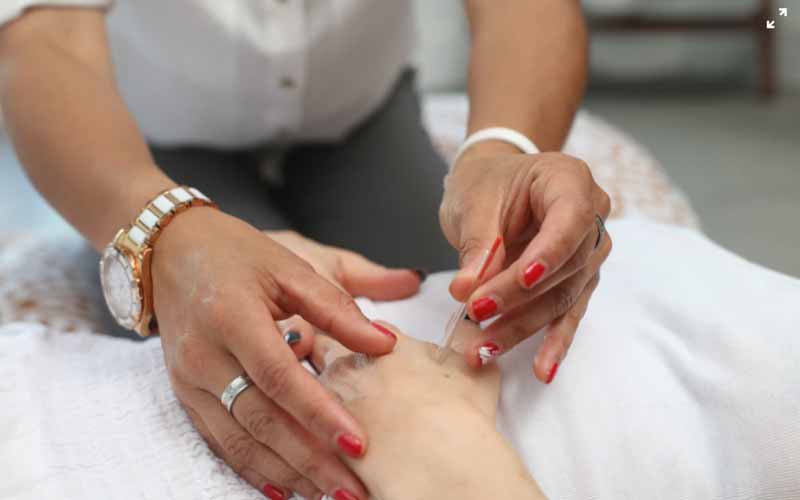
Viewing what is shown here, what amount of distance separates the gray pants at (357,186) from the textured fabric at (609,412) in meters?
0.42

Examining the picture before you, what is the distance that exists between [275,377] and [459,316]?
161 millimetres

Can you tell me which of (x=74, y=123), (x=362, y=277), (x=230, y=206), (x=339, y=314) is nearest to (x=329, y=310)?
(x=339, y=314)

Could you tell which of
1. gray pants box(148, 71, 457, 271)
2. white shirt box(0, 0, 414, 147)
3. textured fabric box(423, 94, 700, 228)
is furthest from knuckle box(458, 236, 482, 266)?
textured fabric box(423, 94, 700, 228)

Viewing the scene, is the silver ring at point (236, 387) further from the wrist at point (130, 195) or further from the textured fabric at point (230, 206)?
the textured fabric at point (230, 206)

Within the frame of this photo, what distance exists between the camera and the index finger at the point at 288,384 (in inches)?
21.0

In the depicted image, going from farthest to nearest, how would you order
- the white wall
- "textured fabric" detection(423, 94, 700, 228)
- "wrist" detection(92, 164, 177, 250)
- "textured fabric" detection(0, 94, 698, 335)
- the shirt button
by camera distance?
the white wall → "textured fabric" detection(423, 94, 700, 228) → the shirt button → "textured fabric" detection(0, 94, 698, 335) → "wrist" detection(92, 164, 177, 250)

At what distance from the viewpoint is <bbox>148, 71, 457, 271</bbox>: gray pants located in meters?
1.09

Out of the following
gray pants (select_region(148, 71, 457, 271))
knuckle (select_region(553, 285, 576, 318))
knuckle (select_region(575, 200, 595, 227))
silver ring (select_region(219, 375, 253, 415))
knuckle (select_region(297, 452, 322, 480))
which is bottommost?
gray pants (select_region(148, 71, 457, 271))

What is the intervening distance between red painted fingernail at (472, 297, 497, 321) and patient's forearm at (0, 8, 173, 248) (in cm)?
31

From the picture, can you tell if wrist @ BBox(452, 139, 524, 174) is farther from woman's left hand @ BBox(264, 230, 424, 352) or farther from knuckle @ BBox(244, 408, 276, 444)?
knuckle @ BBox(244, 408, 276, 444)

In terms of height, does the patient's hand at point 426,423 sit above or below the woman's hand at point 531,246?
below

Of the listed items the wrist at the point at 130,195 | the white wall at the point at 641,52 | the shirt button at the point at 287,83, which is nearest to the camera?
the wrist at the point at 130,195

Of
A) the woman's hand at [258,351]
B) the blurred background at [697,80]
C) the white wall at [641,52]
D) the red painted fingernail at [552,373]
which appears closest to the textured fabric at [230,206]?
the woman's hand at [258,351]

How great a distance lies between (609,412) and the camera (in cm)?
57
